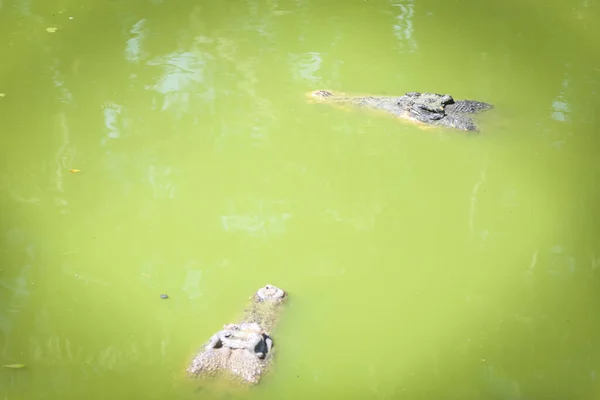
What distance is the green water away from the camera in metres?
2.68

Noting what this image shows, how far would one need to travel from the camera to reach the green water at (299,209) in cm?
268

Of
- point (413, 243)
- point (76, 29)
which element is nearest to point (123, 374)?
point (413, 243)

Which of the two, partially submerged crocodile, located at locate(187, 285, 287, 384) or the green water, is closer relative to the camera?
partially submerged crocodile, located at locate(187, 285, 287, 384)

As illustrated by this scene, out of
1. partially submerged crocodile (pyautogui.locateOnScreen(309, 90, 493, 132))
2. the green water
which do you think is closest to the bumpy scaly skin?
the green water

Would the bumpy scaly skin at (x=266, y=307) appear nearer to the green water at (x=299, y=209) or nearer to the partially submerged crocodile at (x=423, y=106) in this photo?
the green water at (x=299, y=209)

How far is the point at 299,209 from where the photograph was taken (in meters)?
3.51

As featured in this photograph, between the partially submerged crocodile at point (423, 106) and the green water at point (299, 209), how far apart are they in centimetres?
13

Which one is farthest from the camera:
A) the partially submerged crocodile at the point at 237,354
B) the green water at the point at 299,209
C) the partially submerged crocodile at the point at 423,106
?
the partially submerged crocodile at the point at 423,106

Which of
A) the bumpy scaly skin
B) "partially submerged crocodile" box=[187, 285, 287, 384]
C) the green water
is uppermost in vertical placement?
"partially submerged crocodile" box=[187, 285, 287, 384]

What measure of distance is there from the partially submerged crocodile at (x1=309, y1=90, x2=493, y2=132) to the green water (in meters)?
0.13

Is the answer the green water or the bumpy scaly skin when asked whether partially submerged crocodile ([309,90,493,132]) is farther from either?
the bumpy scaly skin

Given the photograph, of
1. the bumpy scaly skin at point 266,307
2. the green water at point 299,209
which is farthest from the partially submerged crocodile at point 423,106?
the bumpy scaly skin at point 266,307

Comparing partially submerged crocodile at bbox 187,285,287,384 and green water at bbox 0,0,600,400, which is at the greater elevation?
partially submerged crocodile at bbox 187,285,287,384

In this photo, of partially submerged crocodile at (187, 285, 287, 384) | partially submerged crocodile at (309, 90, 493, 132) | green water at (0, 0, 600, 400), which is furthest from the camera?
partially submerged crocodile at (309, 90, 493, 132)
